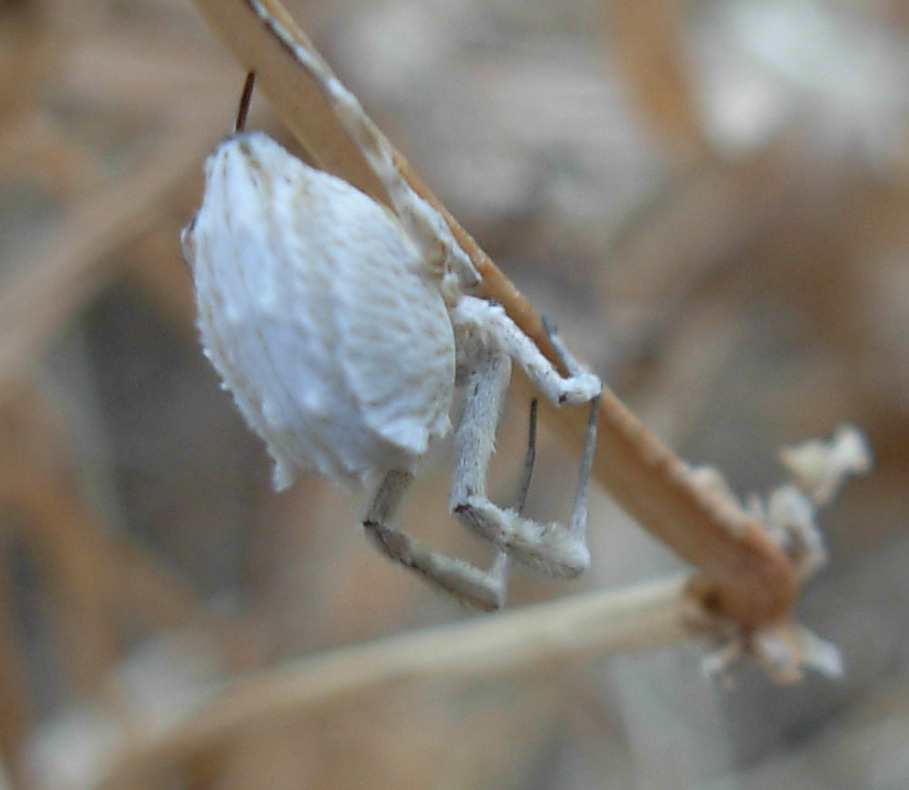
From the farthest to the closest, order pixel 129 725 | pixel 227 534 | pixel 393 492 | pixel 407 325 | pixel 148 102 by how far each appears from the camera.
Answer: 1. pixel 227 534
2. pixel 148 102
3. pixel 129 725
4. pixel 393 492
5. pixel 407 325

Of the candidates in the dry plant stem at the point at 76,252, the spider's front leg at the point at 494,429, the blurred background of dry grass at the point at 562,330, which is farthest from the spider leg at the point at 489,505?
the dry plant stem at the point at 76,252

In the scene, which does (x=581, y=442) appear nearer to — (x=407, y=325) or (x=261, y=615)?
(x=407, y=325)

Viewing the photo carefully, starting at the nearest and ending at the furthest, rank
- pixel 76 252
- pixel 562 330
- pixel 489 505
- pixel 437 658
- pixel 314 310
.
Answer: pixel 314 310 → pixel 489 505 → pixel 437 658 → pixel 76 252 → pixel 562 330

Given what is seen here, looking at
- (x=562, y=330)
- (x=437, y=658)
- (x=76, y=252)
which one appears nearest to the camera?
(x=437, y=658)

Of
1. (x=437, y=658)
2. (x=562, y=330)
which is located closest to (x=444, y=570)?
(x=437, y=658)

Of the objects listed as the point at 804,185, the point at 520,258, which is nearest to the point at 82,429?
the point at 520,258

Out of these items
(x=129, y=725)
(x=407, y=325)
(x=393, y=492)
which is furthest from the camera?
(x=129, y=725)

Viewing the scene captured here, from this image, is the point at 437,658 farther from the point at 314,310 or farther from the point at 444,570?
the point at 314,310

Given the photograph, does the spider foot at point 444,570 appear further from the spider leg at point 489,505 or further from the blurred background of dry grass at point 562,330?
the blurred background of dry grass at point 562,330
